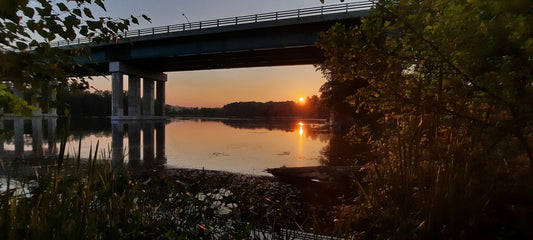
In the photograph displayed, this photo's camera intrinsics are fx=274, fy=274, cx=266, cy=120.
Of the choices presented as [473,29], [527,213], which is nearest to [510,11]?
[473,29]

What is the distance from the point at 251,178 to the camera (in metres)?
9.17

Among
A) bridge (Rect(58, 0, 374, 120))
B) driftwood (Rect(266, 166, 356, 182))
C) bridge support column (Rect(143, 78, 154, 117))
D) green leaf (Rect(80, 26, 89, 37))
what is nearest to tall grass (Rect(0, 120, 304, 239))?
green leaf (Rect(80, 26, 89, 37))

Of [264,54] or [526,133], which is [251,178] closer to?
[526,133]

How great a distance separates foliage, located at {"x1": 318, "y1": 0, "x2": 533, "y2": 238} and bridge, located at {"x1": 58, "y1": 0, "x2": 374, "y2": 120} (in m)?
24.7

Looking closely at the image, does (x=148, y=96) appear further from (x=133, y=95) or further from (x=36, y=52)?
(x=36, y=52)

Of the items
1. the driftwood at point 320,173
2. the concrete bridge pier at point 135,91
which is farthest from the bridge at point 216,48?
the driftwood at point 320,173

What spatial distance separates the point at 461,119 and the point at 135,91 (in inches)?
2215

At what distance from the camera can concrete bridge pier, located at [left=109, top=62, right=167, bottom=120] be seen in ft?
158

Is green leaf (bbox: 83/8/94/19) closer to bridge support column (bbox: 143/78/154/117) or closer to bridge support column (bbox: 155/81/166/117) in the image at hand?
bridge support column (bbox: 143/78/154/117)

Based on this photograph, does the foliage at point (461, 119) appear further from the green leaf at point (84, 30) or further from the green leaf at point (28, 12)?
the green leaf at point (28, 12)

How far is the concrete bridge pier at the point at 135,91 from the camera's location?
4806 cm

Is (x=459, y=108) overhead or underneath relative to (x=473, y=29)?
underneath

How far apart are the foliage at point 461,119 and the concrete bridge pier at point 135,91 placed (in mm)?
51017

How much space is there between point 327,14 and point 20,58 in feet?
103
